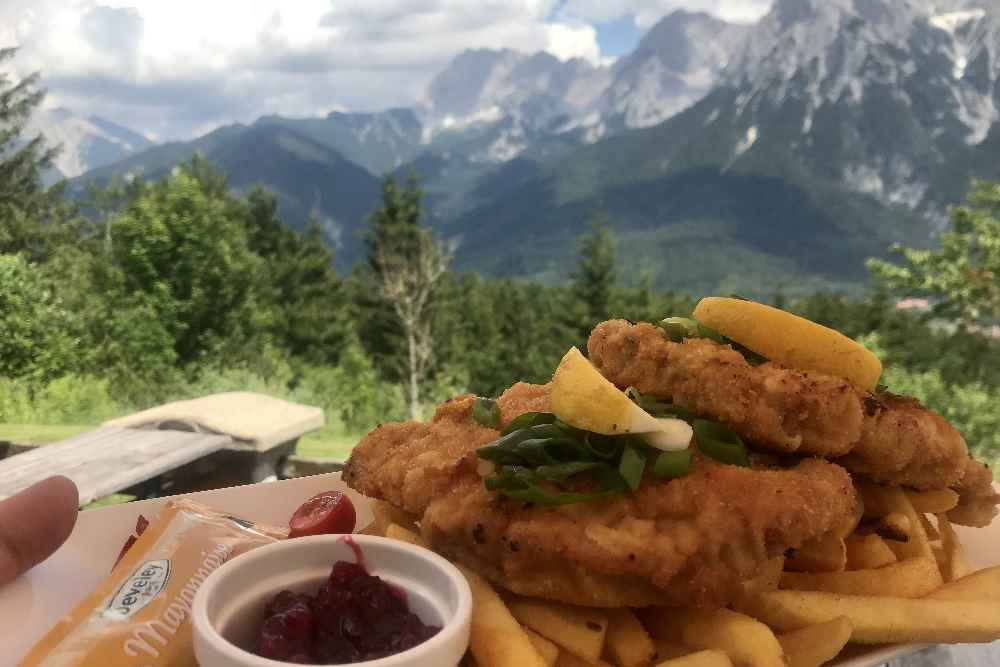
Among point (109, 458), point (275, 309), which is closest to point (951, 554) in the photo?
point (109, 458)

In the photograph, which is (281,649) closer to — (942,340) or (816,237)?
(942,340)

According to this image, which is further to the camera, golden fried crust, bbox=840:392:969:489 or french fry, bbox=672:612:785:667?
golden fried crust, bbox=840:392:969:489

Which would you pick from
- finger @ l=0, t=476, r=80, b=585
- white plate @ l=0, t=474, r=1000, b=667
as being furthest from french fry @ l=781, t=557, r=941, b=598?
finger @ l=0, t=476, r=80, b=585

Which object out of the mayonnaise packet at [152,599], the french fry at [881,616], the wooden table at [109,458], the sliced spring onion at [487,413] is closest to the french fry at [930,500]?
the french fry at [881,616]

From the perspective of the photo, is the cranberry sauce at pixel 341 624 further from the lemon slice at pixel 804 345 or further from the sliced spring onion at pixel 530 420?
the lemon slice at pixel 804 345

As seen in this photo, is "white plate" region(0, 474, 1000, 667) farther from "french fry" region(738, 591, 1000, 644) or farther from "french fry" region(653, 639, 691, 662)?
"french fry" region(653, 639, 691, 662)

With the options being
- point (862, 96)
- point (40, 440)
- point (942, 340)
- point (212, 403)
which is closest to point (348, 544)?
point (212, 403)
